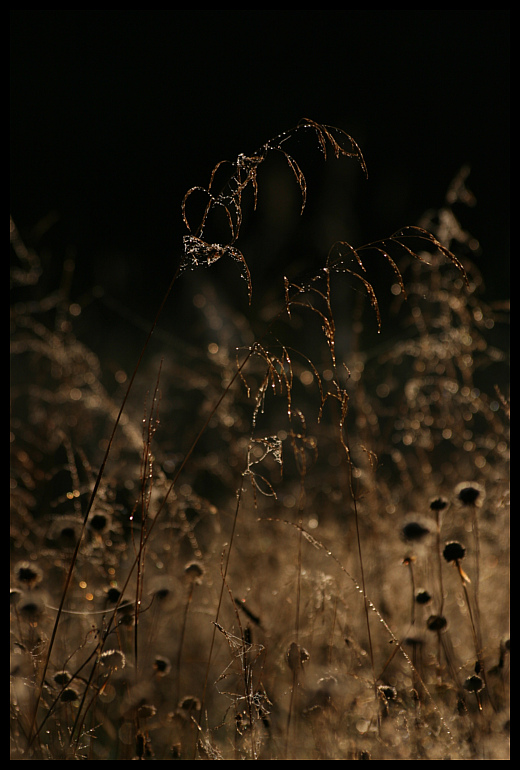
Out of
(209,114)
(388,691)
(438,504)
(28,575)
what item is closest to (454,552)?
(438,504)

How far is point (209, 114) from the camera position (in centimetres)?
594

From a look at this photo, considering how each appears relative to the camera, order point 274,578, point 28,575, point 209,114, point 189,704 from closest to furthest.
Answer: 1. point 189,704
2. point 28,575
3. point 274,578
4. point 209,114

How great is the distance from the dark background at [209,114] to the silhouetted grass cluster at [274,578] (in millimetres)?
2551

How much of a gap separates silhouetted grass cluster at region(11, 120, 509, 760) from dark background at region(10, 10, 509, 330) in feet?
8.37

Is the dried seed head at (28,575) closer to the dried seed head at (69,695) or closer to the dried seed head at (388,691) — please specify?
the dried seed head at (69,695)

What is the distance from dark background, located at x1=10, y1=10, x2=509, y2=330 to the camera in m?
5.29

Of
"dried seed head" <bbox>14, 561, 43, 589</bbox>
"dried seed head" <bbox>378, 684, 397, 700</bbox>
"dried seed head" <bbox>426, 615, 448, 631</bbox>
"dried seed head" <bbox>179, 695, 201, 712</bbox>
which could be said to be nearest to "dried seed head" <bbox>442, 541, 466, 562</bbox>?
"dried seed head" <bbox>426, 615, 448, 631</bbox>

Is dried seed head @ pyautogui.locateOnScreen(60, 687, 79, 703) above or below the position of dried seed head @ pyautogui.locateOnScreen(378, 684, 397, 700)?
below

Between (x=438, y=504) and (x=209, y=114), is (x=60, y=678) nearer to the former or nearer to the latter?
(x=438, y=504)

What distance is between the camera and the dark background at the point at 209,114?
17.4 ft

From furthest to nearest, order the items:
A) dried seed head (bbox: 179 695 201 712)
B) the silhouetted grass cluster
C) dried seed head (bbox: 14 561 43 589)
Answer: dried seed head (bbox: 14 561 43 589)
dried seed head (bbox: 179 695 201 712)
the silhouetted grass cluster

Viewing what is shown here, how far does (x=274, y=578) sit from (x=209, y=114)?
4.95 meters

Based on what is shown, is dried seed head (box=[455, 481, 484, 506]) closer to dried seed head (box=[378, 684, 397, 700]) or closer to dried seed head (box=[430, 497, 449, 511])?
dried seed head (box=[430, 497, 449, 511])

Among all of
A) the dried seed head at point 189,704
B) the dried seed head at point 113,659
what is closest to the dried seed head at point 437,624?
the dried seed head at point 189,704
